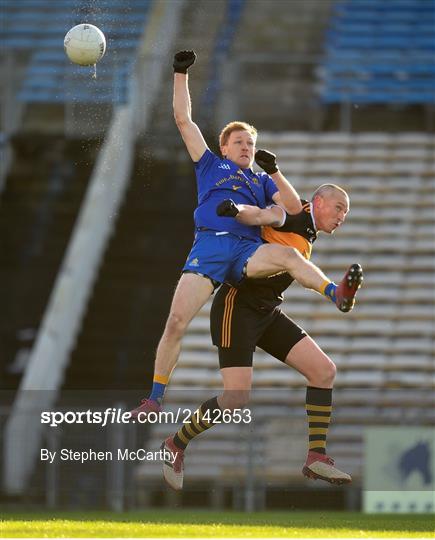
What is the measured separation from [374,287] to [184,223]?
77.3 inches

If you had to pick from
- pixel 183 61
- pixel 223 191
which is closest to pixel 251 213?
pixel 223 191

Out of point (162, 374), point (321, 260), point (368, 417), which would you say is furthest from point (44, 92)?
point (162, 374)

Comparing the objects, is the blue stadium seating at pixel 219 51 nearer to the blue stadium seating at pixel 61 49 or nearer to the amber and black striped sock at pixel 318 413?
the blue stadium seating at pixel 61 49

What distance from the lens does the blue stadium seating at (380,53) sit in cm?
1706

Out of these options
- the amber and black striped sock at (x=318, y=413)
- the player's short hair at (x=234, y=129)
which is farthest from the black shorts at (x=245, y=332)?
the player's short hair at (x=234, y=129)

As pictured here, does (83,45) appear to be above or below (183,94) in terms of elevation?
above

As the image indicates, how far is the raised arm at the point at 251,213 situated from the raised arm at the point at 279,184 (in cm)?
7

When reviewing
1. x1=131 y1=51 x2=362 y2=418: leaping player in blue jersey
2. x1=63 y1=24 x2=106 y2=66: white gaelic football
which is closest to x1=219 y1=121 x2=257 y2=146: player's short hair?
x1=131 y1=51 x2=362 y2=418: leaping player in blue jersey

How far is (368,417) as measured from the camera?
508 inches

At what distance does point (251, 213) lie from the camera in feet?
27.3

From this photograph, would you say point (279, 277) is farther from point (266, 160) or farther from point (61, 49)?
→ point (61, 49)

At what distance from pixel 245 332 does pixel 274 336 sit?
0.74ft

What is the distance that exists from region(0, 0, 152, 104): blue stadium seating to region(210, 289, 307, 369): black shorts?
166 inches

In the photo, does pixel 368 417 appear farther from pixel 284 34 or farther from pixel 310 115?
pixel 284 34
